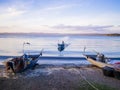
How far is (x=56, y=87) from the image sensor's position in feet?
33.2

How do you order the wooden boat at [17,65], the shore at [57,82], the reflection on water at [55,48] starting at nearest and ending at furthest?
the shore at [57,82]
the wooden boat at [17,65]
the reflection on water at [55,48]

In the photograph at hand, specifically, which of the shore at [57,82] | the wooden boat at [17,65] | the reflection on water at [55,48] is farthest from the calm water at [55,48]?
the shore at [57,82]

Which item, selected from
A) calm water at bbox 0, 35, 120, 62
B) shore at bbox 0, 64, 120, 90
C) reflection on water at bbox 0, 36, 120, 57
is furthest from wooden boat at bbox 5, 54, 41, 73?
reflection on water at bbox 0, 36, 120, 57

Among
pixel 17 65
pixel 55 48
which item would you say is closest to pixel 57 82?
pixel 17 65

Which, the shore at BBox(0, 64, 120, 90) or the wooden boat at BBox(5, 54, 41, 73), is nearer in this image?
the shore at BBox(0, 64, 120, 90)

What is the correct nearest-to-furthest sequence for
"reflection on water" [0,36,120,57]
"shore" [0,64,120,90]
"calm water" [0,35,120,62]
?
"shore" [0,64,120,90] → "calm water" [0,35,120,62] → "reflection on water" [0,36,120,57]

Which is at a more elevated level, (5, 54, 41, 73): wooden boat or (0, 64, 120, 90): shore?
(5, 54, 41, 73): wooden boat

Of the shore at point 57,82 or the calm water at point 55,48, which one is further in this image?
the calm water at point 55,48

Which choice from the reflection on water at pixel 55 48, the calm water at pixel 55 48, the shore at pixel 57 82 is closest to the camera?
the shore at pixel 57 82

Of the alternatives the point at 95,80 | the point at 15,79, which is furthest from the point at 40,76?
the point at 95,80

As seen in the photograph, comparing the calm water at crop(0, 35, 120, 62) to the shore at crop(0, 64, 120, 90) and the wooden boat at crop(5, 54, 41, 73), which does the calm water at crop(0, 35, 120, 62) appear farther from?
the shore at crop(0, 64, 120, 90)

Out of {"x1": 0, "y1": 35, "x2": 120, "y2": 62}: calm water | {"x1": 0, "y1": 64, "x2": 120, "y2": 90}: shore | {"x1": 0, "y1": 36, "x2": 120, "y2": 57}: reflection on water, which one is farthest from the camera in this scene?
{"x1": 0, "y1": 36, "x2": 120, "y2": 57}: reflection on water

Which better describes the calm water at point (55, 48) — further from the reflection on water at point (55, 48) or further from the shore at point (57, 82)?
the shore at point (57, 82)

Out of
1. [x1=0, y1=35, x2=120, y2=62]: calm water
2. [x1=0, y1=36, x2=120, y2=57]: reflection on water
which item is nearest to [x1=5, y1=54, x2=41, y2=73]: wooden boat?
[x1=0, y1=35, x2=120, y2=62]: calm water
